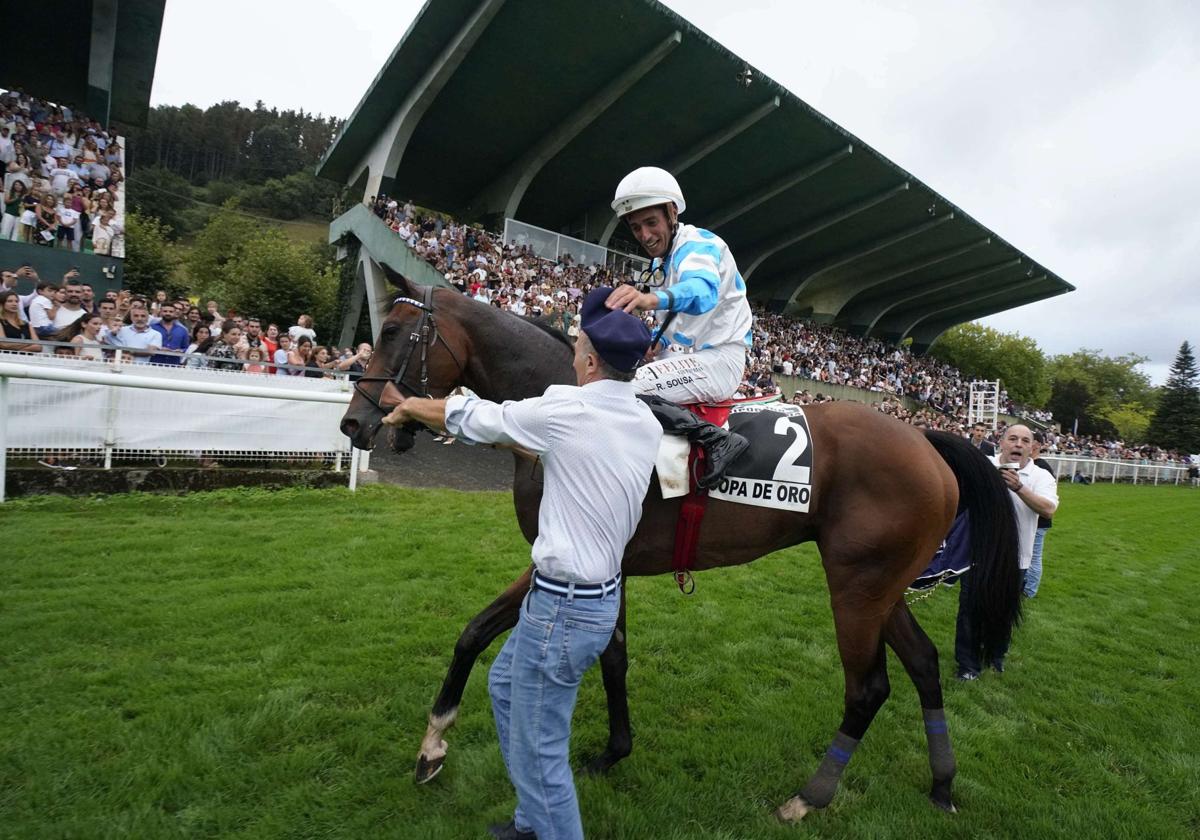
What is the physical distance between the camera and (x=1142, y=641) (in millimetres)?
5520

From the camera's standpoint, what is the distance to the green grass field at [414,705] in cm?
248

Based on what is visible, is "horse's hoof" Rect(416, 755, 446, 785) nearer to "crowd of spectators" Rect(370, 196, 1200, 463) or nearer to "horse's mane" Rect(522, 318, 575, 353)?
"horse's mane" Rect(522, 318, 575, 353)

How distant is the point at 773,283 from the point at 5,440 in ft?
121

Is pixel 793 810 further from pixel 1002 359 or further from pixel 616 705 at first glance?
pixel 1002 359

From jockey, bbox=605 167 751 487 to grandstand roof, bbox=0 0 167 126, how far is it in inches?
805

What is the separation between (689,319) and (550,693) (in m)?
1.87

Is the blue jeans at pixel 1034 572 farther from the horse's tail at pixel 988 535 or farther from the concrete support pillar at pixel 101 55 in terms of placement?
the concrete support pillar at pixel 101 55

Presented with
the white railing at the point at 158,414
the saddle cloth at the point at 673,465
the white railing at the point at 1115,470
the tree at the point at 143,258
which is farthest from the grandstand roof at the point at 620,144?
the saddle cloth at the point at 673,465

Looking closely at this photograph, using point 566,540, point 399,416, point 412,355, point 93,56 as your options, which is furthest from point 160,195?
point 566,540

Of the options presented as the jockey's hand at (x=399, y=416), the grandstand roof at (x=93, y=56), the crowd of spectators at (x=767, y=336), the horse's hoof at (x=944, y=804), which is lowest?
the horse's hoof at (x=944, y=804)

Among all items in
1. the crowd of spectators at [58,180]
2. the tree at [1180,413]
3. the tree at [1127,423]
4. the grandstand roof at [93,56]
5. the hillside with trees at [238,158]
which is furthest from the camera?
the hillside with trees at [238,158]

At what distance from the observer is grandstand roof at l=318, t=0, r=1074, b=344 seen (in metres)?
17.9

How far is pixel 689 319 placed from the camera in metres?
3.00

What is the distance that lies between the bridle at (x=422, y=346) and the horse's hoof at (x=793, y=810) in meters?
2.45
